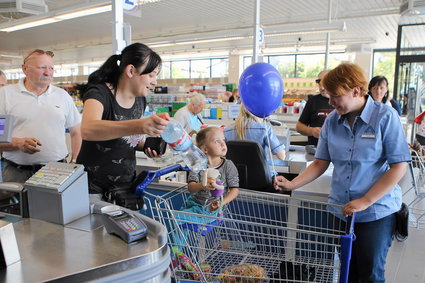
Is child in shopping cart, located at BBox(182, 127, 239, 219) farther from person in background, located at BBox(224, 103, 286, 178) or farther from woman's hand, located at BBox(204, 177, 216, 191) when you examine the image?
person in background, located at BBox(224, 103, 286, 178)

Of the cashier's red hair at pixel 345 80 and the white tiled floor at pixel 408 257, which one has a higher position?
the cashier's red hair at pixel 345 80

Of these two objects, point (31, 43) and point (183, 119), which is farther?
point (31, 43)

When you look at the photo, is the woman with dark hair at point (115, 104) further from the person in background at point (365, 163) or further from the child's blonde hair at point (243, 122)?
the child's blonde hair at point (243, 122)

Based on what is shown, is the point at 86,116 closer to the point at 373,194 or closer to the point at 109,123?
the point at 109,123

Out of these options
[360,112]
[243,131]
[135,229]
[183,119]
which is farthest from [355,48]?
[135,229]

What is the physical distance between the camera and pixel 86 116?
1.70 metres

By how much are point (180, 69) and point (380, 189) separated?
23.3 meters

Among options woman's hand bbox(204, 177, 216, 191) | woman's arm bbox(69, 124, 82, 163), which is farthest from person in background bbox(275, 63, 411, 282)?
woman's arm bbox(69, 124, 82, 163)

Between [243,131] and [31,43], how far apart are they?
748 inches

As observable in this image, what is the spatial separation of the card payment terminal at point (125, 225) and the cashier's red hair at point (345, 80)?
1235 mm

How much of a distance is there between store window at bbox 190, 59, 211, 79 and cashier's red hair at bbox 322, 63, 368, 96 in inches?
860

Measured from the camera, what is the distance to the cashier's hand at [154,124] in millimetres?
1418

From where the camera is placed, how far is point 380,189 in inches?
73.8

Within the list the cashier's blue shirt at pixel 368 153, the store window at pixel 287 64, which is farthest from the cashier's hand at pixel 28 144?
the store window at pixel 287 64
